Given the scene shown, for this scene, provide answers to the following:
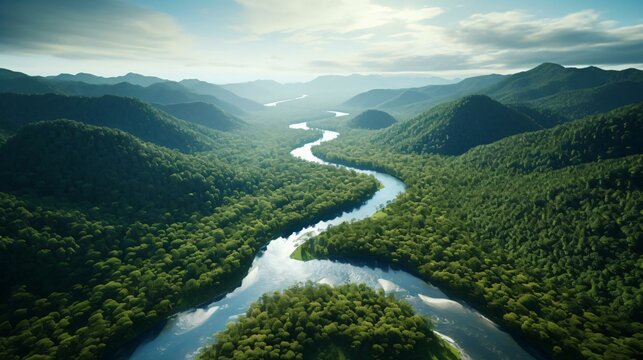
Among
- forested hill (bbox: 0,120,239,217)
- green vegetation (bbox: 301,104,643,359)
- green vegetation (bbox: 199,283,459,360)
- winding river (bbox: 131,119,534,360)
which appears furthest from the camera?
forested hill (bbox: 0,120,239,217)

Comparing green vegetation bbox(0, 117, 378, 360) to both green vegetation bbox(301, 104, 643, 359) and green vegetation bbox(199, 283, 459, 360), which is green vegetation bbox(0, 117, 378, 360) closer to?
green vegetation bbox(199, 283, 459, 360)

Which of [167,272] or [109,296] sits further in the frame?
[167,272]

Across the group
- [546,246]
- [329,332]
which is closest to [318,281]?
[329,332]

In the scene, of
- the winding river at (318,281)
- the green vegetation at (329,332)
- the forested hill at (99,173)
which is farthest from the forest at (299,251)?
the winding river at (318,281)

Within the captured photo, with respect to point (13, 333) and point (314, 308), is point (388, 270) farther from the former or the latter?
point (13, 333)

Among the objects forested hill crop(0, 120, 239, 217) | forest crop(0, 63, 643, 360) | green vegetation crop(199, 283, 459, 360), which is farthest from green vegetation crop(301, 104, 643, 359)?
forested hill crop(0, 120, 239, 217)

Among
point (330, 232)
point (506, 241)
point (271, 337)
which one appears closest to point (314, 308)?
point (271, 337)
